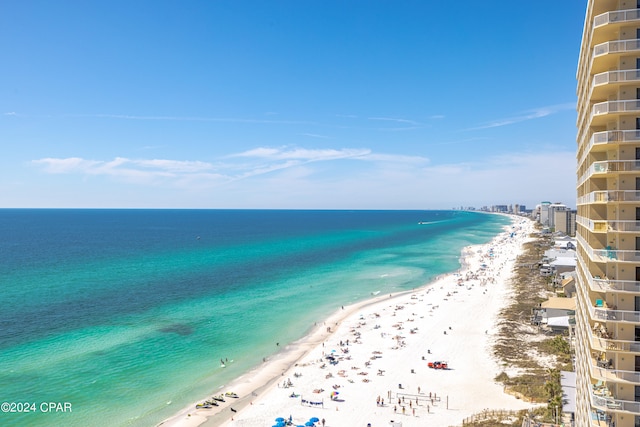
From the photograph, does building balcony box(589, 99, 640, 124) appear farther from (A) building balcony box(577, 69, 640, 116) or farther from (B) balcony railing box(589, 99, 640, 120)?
(A) building balcony box(577, 69, 640, 116)

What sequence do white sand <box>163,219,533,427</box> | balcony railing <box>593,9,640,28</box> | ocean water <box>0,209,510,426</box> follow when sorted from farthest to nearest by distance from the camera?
ocean water <box>0,209,510,426</box>
white sand <box>163,219,533,427</box>
balcony railing <box>593,9,640,28</box>

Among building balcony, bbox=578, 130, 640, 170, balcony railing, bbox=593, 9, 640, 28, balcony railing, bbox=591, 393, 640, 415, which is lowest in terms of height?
balcony railing, bbox=591, 393, 640, 415

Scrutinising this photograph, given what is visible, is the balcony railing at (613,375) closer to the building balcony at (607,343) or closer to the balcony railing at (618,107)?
the building balcony at (607,343)

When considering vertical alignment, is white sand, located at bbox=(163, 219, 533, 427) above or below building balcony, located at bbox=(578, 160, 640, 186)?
below

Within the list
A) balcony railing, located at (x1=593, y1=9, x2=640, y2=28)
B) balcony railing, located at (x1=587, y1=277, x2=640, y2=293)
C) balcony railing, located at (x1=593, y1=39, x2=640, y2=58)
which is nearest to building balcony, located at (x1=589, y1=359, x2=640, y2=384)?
balcony railing, located at (x1=587, y1=277, x2=640, y2=293)

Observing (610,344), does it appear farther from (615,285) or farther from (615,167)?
(615,167)

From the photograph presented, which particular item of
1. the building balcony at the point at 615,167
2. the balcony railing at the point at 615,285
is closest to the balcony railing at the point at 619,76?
the building balcony at the point at 615,167

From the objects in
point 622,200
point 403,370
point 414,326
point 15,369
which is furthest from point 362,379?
point 15,369
